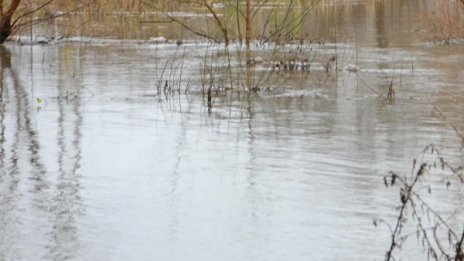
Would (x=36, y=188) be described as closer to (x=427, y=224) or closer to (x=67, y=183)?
(x=67, y=183)

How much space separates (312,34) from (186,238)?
60.7 feet

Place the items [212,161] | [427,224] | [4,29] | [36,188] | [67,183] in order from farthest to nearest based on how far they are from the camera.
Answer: [4,29] < [212,161] < [67,183] < [36,188] < [427,224]

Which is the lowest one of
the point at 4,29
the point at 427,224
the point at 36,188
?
the point at 427,224

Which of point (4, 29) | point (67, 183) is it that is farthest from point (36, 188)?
point (4, 29)

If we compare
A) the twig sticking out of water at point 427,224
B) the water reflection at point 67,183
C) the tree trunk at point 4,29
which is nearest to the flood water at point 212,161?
the water reflection at point 67,183

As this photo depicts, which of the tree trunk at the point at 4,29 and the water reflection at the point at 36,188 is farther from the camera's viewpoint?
the tree trunk at the point at 4,29

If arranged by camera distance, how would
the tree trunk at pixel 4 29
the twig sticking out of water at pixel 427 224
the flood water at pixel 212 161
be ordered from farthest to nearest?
the tree trunk at pixel 4 29 < the flood water at pixel 212 161 < the twig sticking out of water at pixel 427 224

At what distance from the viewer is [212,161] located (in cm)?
848

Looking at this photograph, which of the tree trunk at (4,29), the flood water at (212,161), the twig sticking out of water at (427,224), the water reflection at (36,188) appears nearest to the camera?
the twig sticking out of water at (427,224)

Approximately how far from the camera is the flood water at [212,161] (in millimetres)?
5977

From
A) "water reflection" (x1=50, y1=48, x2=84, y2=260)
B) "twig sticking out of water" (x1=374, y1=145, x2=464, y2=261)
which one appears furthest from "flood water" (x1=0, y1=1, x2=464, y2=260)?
"twig sticking out of water" (x1=374, y1=145, x2=464, y2=261)

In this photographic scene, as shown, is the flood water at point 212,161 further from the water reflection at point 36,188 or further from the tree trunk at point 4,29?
the tree trunk at point 4,29

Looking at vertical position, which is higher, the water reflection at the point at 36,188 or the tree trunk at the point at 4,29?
the tree trunk at the point at 4,29

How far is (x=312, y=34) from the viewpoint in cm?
2406
